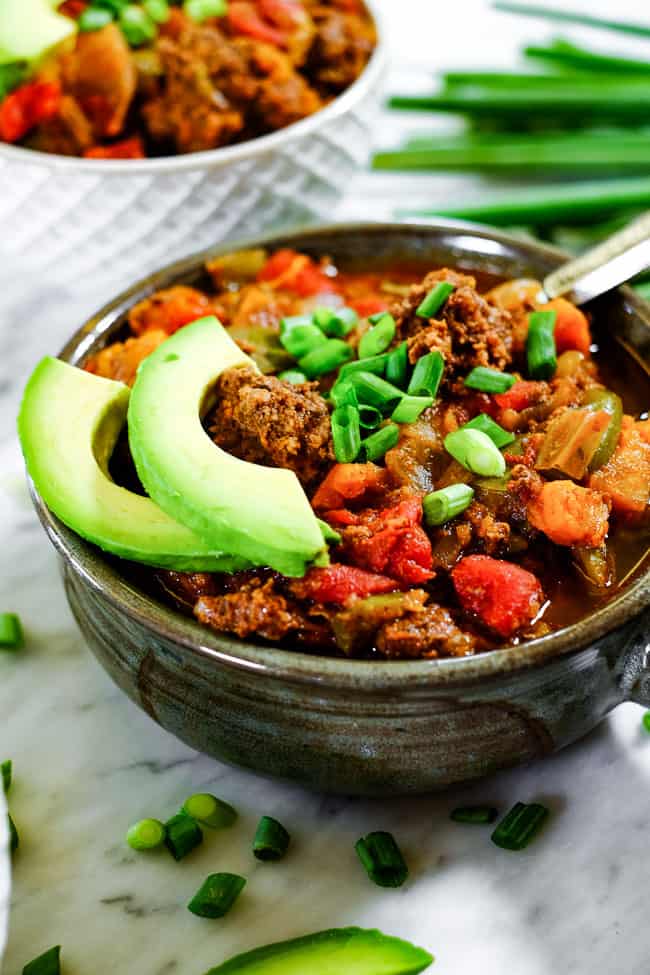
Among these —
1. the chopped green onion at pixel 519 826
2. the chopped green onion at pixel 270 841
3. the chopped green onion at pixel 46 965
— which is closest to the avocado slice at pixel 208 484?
the chopped green onion at pixel 270 841

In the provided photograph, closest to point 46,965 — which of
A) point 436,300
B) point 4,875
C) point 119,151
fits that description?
point 4,875

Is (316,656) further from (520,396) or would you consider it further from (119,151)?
(119,151)

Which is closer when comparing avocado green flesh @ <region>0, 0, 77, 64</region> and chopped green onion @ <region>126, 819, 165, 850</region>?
chopped green onion @ <region>126, 819, 165, 850</region>

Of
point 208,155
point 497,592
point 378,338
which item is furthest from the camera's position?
point 208,155

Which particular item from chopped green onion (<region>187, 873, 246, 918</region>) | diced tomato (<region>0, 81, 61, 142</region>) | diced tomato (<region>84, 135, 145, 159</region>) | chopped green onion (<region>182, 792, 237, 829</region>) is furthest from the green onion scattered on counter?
diced tomato (<region>0, 81, 61, 142</region>)

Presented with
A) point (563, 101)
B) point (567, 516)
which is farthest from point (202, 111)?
point (567, 516)

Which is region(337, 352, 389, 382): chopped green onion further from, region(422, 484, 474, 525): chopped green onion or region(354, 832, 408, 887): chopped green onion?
region(354, 832, 408, 887): chopped green onion
